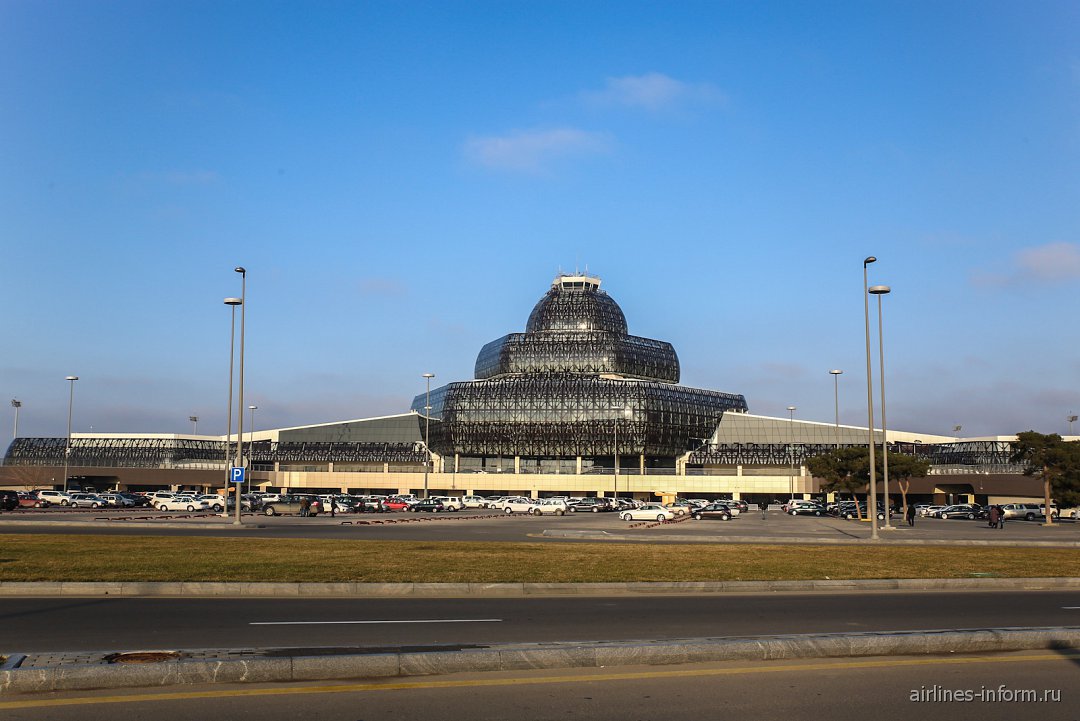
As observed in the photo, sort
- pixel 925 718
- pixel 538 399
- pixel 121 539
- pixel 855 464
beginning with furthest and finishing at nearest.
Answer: pixel 538 399
pixel 855 464
pixel 121 539
pixel 925 718

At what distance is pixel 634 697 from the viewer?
1012 centimetres

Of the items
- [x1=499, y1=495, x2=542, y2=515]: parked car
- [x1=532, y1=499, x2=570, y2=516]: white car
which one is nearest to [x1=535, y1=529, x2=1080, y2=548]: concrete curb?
[x1=499, y1=495, x2=542, y2=515]: parked car

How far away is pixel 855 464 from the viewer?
3187 inches

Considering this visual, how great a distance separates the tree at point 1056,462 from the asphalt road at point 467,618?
171 feet

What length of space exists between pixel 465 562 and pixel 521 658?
13.8 m

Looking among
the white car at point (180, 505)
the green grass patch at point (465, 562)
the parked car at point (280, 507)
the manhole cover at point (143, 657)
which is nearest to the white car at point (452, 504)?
the parked car at point (280, 507)

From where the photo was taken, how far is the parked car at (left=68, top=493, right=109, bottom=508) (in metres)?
80.5

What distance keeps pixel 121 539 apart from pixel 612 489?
4062 inches

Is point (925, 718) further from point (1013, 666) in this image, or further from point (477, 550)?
point (477, 550)

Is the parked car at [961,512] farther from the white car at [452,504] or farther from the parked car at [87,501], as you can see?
the parked car at [87,501]

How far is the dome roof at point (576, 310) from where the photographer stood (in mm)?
157375

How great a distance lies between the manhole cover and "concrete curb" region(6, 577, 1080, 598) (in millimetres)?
7828

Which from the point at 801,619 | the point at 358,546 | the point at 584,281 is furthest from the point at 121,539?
the point at 584,281

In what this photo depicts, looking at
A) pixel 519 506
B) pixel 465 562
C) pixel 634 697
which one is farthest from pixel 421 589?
pixel 519 506
